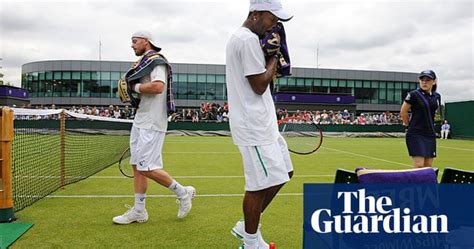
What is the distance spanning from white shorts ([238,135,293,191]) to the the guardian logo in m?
0.61

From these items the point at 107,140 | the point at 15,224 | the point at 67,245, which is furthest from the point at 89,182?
the point at 107,140

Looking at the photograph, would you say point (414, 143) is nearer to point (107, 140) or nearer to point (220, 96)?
point (107, 140)

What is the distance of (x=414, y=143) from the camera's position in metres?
6.17

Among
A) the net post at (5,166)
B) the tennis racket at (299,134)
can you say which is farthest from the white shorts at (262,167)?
the tennis racket at (299,134)

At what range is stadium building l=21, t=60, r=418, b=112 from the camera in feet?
188

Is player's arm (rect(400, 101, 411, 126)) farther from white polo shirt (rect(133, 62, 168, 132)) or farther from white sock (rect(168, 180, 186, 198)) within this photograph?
white polo shirt (rect(133, 62, 168, 132))

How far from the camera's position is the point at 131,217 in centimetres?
500

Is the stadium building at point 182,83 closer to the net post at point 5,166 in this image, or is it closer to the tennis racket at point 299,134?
the tennis racket at point 299,134

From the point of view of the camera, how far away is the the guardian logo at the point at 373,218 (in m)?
3.45

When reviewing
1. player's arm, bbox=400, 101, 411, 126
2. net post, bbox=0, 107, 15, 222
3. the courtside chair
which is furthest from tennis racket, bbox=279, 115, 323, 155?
net post, bbox=0, 107, 15, 222

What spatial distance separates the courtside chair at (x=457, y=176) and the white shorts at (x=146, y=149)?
3044 mm

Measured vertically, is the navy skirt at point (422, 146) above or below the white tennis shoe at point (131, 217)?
above

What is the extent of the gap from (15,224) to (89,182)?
11.1ft

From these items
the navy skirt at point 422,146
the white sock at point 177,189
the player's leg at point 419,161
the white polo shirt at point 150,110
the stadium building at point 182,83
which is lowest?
the white sock at point 177,189
